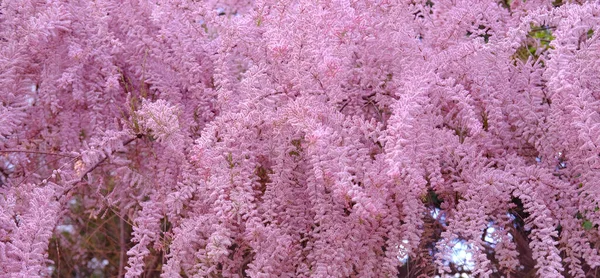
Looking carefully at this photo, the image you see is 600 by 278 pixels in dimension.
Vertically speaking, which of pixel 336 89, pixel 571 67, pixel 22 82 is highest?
pixel 571 67

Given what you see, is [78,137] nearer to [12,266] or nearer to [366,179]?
[12,266]

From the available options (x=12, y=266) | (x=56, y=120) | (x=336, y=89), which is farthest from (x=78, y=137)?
(x=336, y=89)

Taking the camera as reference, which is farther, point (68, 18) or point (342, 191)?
point (68, 18)

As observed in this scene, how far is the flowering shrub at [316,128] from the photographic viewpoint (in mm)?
1801

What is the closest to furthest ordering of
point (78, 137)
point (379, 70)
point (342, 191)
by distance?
point (342, 191)
point (379, 70)
point (78, 137)

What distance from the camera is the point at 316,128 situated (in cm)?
177

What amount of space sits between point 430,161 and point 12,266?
3.66 ft

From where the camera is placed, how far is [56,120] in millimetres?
2381

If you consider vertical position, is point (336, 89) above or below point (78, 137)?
above

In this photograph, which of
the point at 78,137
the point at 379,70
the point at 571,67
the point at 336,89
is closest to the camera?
the point at 571,67

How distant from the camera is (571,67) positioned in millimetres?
1748

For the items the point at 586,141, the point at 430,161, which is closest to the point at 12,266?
the point at 430,161

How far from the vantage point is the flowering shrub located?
1.80 meters

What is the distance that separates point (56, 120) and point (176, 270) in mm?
790
